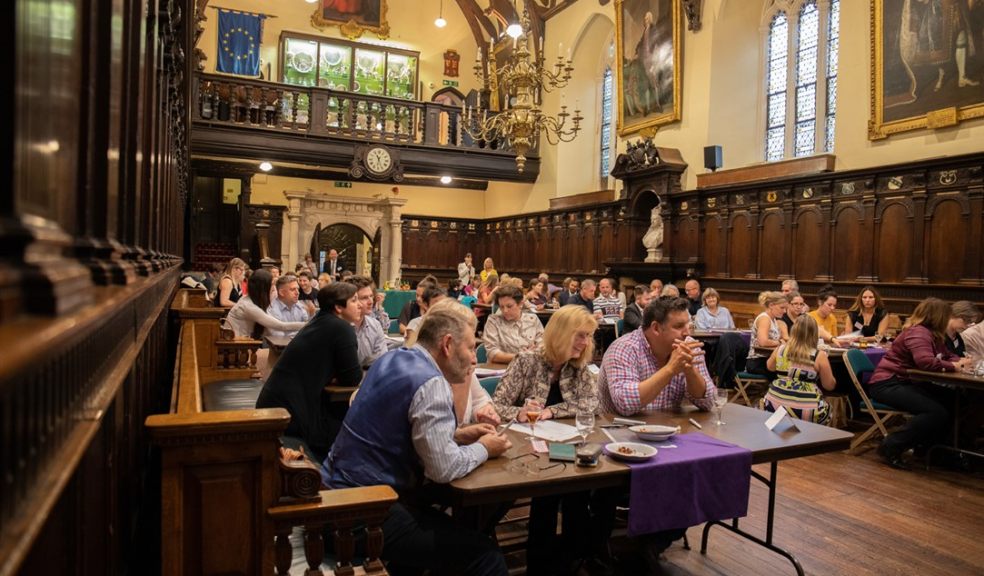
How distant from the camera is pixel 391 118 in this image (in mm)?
15023

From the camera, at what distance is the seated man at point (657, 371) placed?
10.8 ft

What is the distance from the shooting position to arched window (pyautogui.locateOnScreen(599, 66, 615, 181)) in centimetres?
1616

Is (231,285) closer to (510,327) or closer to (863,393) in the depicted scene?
(510,327)

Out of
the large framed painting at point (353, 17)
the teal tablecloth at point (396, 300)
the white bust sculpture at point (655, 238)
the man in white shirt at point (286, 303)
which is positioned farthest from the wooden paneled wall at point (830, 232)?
the large framed painting at point (353, 17)

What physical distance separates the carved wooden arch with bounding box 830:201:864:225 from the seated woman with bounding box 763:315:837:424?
5.56 m

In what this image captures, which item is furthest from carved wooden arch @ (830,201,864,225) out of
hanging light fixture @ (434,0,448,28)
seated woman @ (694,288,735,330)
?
hanging light fixture @ (434,0,448,28)

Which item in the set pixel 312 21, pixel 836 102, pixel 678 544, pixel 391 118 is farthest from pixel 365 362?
pixel 312 21

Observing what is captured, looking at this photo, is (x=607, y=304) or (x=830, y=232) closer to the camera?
(x=830, y=232)

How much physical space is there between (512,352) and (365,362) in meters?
1.29

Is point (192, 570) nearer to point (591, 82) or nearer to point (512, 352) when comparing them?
point (512, 352)

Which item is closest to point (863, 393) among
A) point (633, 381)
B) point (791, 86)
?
point (633, 381)

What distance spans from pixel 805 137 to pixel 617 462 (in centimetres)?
1083

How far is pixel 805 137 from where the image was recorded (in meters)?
11.6

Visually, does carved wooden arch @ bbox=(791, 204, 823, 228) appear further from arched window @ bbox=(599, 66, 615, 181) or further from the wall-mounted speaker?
arched window @ bbox=(599, 66, 615, 181)
